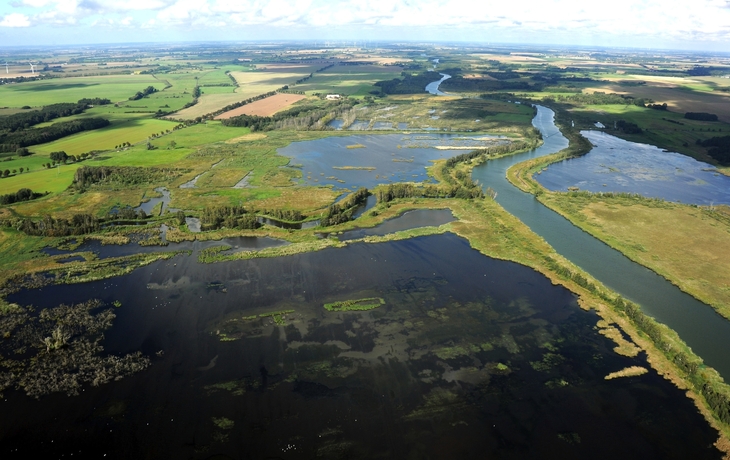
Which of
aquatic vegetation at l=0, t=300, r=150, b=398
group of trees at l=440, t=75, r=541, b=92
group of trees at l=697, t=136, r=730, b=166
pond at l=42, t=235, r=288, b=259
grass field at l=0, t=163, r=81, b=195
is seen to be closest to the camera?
aquatic vegetation at l=0, t=300, r=150, b=398

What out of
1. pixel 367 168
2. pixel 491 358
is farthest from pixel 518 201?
pixel 491 358

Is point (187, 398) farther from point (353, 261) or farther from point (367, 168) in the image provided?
point (367, 168)

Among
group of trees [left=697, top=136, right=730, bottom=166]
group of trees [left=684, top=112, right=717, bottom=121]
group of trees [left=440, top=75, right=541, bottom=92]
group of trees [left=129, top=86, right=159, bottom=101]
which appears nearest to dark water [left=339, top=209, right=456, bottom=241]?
group of trees [left=697, top=136, right=730, bottom=166]

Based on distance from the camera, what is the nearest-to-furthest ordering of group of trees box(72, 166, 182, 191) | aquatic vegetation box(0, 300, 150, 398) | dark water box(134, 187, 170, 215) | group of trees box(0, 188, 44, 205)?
1. aquatic vegetation box(0, 300, 150, 398)
2. dark water box(134, 187, 170, 215)
3. group of trees box(0, 188, 44, 205)
4. group of trees box(72, 166, 182, 191)

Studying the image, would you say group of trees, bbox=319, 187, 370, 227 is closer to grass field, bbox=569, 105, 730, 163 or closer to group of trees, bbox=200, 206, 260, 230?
group of trees, bbox=200, 206, 260, 230

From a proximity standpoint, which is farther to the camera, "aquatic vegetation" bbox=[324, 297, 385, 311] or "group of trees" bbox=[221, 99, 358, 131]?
"group of trees" bbox=[221, 99, 358, 131]

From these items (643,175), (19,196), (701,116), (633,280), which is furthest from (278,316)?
(701,116)

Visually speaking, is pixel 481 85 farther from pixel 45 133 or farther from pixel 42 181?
pixel 42 181
